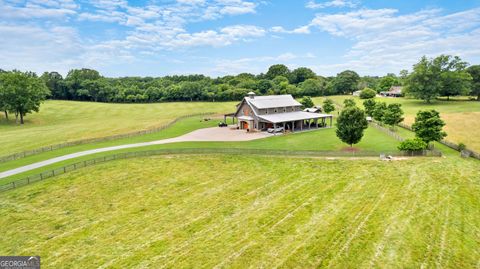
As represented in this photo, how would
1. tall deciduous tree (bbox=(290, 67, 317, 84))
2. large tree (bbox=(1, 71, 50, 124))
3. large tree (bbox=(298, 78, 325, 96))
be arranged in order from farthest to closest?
tall deciduous tree (bbox=(290, 67, 317, 84)) < large tree (bbox=(298, 78, 325, 96)) < large tree (bbox=(1, 71, 50, 124))

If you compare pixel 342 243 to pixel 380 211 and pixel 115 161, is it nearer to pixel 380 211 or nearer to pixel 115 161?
pixel 380 211

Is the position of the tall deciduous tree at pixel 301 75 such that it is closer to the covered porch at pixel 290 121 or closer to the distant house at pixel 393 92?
the distant house at pixel 393 92

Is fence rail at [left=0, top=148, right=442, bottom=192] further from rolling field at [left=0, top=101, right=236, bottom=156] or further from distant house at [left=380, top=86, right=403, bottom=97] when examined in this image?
distant house at [left=380, top=86, right=403, bottom=97]

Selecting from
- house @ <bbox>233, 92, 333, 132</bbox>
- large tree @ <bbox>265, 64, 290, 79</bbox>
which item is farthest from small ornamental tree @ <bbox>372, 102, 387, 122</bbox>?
large tree @ <bbox>265, 64, 290, 79</bbox>

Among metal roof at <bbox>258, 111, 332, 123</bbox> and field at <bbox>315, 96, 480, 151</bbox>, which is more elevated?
metal roof at <bbox>258, 111, 332, 123</bbox>

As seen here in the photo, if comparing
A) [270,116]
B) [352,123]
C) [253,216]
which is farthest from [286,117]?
[253,216]

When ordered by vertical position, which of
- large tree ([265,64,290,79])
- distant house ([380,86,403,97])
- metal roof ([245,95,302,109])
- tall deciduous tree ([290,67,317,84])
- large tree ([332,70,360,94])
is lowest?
metal roof ([245,95,302,109])
